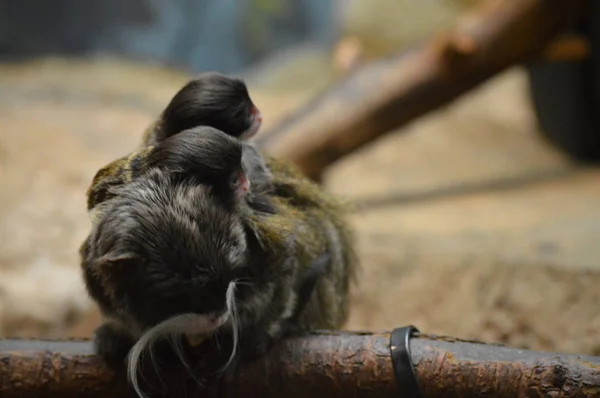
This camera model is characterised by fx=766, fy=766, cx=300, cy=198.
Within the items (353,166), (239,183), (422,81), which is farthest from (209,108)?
(353,166)

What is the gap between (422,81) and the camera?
18.5ft

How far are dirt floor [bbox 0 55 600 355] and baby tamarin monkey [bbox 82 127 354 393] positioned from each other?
1.89 m

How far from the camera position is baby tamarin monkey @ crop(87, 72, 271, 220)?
219 centimetres

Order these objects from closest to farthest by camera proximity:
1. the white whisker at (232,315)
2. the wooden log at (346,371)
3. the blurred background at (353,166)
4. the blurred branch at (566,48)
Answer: the wooden log at (346,371) < the white whisker at (232,315) < the blurred background at (353,166) < the blurred branch at (566,48)

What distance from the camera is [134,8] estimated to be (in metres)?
9.20

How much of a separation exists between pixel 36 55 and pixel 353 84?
198 inches

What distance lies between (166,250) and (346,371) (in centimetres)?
65

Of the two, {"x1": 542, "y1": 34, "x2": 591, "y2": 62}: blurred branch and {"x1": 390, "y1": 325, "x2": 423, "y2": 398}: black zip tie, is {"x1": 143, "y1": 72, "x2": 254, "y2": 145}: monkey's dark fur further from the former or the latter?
{"x1": 542, "y1": 34, "x2": 591, "y2": 62}: blurred branch

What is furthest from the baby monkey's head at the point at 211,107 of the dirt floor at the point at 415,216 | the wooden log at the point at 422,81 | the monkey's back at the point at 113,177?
the wooden log at the point at 422,81

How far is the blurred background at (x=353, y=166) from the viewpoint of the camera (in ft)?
13.3

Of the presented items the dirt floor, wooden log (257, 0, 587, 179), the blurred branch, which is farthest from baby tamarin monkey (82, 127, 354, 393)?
the blurred branch

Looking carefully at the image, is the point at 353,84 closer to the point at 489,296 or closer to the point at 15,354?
the point at 489,296

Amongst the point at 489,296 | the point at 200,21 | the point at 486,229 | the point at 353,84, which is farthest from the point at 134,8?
the point at 489,296

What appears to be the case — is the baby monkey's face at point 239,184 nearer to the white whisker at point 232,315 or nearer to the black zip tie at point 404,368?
the white whisker at point 232,315
